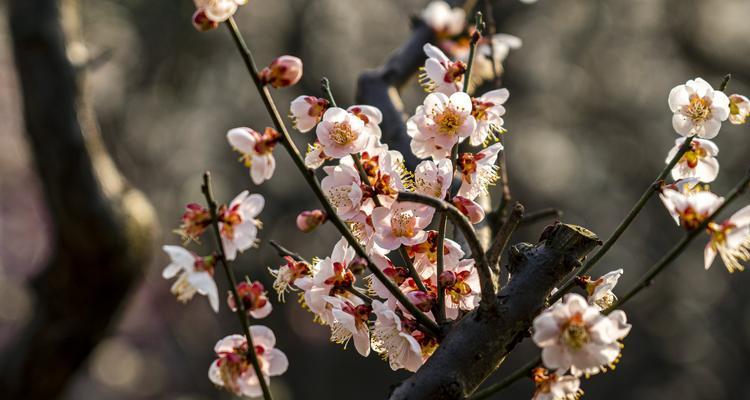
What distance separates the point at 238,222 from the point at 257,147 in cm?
10

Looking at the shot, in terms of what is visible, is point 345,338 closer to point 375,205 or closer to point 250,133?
point 375,205

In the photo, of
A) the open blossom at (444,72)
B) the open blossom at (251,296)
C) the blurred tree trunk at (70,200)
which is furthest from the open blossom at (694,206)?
the blurred tree trunk at (70,200)

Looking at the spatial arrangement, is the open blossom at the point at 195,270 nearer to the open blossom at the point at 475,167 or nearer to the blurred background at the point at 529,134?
the open blossom at the point at 475,167

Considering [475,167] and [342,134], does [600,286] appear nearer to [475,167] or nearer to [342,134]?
[475,167]

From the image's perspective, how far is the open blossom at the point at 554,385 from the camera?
1.03 m

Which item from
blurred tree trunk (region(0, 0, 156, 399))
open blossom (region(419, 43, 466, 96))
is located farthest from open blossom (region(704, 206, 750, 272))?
blurred tree trunk (region(0, 0, 156, 399))

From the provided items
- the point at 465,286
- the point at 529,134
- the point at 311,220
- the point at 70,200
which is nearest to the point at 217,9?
the point at 311,220

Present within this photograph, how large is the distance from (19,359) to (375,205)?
248cm

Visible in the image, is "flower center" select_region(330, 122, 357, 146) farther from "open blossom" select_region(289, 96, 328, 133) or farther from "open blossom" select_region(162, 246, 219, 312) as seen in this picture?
"open blossom" select_region(162, 246, 219, 312)

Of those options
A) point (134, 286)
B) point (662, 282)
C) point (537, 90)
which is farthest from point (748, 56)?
point (134, 286)

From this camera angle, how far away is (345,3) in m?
13.2

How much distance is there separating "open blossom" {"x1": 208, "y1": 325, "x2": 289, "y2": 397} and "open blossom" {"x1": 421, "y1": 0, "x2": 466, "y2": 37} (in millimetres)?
1276

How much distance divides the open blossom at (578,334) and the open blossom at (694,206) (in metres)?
0.14

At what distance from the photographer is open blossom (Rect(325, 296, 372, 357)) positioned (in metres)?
1.11
